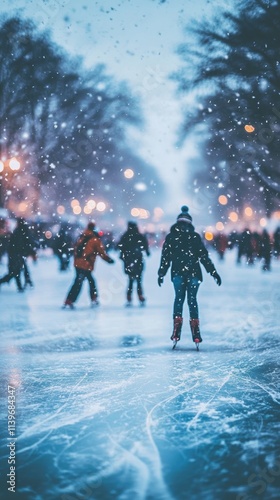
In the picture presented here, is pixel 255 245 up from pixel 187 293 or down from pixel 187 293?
up

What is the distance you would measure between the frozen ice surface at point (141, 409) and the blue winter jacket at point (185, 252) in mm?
968

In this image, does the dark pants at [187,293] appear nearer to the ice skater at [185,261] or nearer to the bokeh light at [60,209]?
the ice skater at [185,261]

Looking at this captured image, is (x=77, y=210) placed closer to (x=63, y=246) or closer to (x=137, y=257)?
(x=63, y=246)

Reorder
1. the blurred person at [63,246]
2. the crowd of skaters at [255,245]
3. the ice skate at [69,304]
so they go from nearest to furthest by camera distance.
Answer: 1. the ice skate at [69,304]
2. the blurred person at [63,246]
3. the crowd of skaters at [255,245]

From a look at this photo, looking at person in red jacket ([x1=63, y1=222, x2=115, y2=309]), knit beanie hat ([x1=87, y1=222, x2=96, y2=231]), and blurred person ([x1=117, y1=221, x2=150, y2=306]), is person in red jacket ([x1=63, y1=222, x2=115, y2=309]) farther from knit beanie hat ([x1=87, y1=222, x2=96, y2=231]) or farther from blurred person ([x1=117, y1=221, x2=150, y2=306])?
blurred person ([x1=117, y1=221, x2=150, y2=306])

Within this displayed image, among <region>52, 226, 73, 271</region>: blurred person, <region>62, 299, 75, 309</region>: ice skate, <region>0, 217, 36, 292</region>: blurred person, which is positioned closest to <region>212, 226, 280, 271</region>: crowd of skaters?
<region>52, 226, 73, 271</region>: blurred person

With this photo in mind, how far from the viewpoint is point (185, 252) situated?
8344 millimetres

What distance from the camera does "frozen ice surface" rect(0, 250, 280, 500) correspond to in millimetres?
3826

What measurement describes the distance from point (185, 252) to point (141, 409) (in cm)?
326

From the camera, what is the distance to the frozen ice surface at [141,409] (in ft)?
12.6

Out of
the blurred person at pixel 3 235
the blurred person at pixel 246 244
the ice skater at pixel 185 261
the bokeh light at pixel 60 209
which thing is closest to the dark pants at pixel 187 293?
the ice skater at pixel 185 261

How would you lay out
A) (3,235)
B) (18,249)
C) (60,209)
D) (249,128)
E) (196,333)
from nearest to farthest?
(196,333), (18,249), (249,128), (3,235), (60,209)

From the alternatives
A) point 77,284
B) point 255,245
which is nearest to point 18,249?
point 77,284

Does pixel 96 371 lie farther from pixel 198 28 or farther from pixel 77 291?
pixel 198 28
